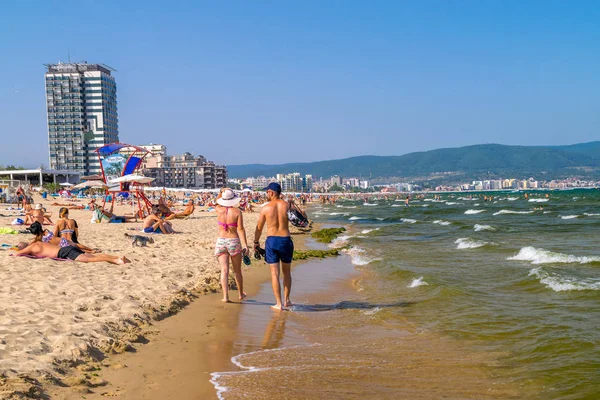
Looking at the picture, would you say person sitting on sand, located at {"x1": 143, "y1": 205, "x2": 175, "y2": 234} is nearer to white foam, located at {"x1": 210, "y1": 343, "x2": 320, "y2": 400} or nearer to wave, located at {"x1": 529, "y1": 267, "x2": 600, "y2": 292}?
wave, located at {"x1": 529, "y1": 267, "x2": 600, "y2": 292}

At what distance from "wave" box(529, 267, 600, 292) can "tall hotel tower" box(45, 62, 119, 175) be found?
114582 mm

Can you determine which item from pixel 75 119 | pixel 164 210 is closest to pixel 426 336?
pixel 164 210

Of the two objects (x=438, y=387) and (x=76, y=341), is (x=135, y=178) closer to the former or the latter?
(x=76, y=341)

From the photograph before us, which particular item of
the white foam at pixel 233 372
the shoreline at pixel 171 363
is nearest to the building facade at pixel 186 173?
the shoreline at pixel 171 363

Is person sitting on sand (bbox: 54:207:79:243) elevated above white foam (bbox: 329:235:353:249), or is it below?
above

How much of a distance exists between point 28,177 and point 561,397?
304 feet

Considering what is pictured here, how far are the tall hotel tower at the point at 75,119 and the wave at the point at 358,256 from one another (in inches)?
4218

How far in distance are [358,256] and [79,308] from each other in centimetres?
983

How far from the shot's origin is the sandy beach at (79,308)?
4.30 metres

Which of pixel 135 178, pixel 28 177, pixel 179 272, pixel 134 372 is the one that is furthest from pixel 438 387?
pixel 28 177

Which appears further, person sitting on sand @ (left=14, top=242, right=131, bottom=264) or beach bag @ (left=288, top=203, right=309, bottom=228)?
beach bag @ (left=288, top=203, right=309, bottom=228)

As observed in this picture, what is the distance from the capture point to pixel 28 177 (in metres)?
86.4

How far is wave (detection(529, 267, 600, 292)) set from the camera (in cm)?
906

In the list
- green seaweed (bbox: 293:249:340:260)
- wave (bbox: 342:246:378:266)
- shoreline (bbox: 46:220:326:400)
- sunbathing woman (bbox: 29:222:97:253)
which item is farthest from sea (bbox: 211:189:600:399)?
sunbathing woman (bbox: 29:222:97:253)
